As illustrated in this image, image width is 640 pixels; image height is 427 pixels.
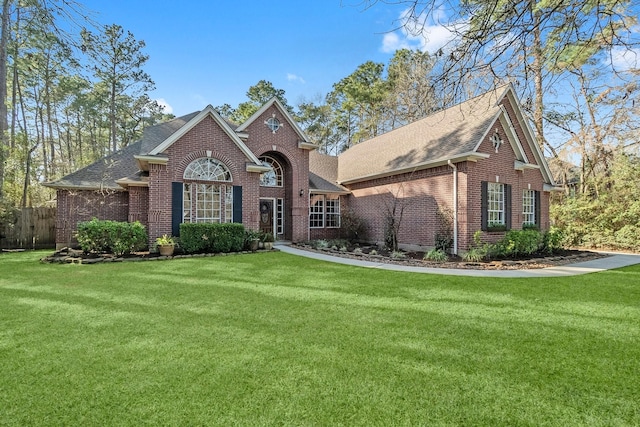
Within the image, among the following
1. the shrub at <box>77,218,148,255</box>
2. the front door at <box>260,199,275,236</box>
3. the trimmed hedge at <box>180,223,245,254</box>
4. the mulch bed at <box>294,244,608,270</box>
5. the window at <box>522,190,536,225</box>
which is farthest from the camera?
the front door at <box>260,199,275,236</box>

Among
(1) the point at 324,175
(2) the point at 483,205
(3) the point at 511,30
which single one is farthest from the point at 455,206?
(1) the point at 324,175

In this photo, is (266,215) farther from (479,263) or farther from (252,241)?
(479,263)

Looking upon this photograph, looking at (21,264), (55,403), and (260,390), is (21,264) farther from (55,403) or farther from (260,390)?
(260,390)

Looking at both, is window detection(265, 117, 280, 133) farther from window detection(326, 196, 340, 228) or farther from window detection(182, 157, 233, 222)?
window detection(326, 196, 340, 228)

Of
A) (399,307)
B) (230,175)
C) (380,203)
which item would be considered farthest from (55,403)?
(380,203)

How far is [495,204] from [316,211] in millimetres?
8567

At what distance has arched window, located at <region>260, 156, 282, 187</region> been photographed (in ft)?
53.4

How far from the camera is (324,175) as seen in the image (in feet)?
62.8

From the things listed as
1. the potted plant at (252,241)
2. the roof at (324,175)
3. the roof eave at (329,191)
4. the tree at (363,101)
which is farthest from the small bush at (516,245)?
the tree at (363,101)

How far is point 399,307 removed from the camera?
5223mm

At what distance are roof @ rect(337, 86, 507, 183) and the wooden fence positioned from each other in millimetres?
14335

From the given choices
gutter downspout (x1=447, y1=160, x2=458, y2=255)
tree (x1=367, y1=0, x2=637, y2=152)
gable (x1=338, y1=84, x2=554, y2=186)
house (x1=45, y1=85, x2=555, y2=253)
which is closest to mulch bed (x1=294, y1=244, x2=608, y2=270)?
gutter downspout (x1=447, y1=160, x2=458, y2=255)

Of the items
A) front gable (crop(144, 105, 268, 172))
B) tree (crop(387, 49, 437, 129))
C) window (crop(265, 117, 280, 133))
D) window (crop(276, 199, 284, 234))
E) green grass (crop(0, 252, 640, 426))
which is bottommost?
green grass (crop(0, 252, 640, 426))

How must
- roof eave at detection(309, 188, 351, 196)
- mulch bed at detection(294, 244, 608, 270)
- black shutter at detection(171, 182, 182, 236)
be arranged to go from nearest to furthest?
mulch bed at detection(294, 244, 608, 270)
black shutter at detection(171, 182, 182, 236)
roof eave at detection(309, 188, 351, 196)
